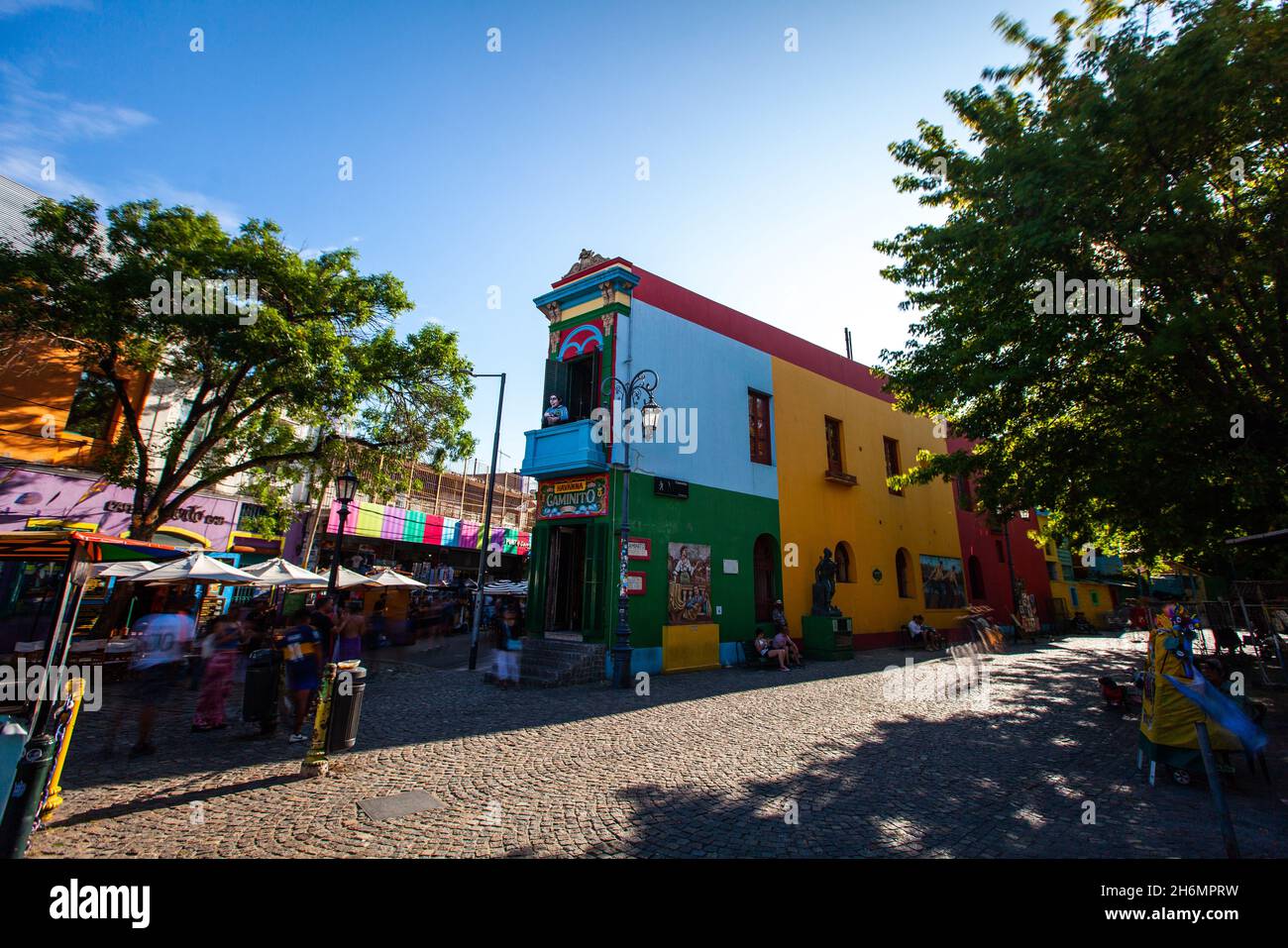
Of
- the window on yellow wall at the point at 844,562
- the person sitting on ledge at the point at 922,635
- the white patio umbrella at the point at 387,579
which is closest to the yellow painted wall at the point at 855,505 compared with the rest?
the window on yellow wall at the point at 844,562

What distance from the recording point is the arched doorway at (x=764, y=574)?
50.9 feet

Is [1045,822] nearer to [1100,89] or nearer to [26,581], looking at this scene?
[1100,89]

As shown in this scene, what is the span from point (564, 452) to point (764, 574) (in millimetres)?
7229

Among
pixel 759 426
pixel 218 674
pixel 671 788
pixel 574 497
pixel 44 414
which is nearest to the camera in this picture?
pixel 671 788

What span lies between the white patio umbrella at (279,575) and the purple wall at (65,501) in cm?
420

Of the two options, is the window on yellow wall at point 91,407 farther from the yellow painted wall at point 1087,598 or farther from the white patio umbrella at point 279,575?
the yellow painted wall at point 1087,598

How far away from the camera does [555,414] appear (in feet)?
45.8

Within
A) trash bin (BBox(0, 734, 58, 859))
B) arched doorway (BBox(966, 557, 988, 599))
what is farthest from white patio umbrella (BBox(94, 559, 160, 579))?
arched doorway (BBox(966, 557, 988, 599))

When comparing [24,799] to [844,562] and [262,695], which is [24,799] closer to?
[262,695]

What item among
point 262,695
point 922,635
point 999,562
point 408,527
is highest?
point 408,527

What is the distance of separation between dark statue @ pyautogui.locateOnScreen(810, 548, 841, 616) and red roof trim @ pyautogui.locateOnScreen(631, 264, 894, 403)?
7260mm

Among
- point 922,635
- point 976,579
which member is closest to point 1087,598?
point 976,579

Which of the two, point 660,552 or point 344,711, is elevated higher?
point 660,552

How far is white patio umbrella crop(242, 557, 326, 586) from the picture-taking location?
13086mm
